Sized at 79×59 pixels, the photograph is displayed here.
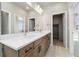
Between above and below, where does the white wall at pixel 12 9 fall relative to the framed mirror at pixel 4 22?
above

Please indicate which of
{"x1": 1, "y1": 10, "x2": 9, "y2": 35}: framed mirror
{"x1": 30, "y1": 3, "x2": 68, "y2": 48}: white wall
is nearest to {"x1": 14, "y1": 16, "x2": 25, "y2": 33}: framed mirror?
{"x1": 1, "y1": 10, "x2": 9, "y2": 35}: framed mirror

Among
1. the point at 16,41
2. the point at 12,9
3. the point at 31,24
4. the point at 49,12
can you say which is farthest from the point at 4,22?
the point at 49,12

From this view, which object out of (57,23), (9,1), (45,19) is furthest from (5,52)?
(57,23)

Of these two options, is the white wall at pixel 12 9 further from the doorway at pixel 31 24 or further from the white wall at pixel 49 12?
the white wall at pixel 49 12

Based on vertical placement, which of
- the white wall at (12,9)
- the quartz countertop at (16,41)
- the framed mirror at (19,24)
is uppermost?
the white wall at (12,9)

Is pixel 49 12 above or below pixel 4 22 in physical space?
above

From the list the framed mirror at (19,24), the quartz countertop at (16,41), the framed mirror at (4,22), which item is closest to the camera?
the quartz countertop at (16,41)

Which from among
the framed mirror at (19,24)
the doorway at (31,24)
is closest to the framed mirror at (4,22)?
the framed mirror at (19,24)

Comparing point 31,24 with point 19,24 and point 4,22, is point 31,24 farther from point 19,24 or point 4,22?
point 4,22

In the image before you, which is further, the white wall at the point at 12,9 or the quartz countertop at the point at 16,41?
the white wall at the point at 12,9

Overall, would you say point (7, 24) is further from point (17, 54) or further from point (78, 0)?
point (78, 0)

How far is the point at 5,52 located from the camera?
41.8 inches

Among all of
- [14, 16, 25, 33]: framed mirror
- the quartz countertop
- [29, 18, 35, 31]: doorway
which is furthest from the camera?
[29, 18, 35, 31]: doorway

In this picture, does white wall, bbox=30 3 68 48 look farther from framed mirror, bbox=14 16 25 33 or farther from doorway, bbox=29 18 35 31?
framed mirror, bbox=14 16 25 33
